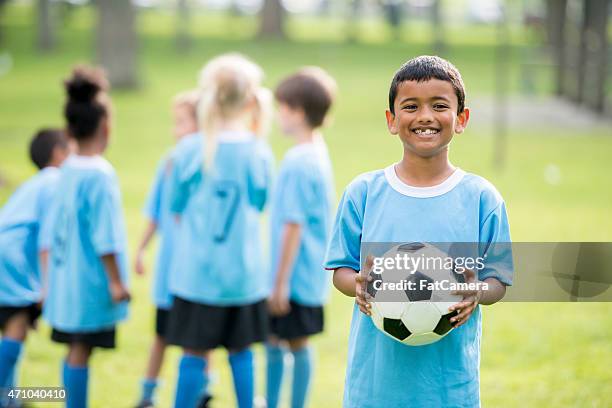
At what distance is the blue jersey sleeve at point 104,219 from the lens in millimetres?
4531

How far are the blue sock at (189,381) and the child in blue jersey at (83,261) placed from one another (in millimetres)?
447

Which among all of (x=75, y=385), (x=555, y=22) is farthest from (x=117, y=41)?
(x=75, y=385)

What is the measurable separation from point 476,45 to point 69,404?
3589 centimetres

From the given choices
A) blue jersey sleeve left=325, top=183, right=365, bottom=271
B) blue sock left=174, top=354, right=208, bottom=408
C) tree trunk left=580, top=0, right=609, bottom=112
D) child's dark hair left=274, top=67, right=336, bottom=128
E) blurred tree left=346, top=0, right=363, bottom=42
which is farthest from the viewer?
blurred tree left=346, top=0, right=363, bottom=42

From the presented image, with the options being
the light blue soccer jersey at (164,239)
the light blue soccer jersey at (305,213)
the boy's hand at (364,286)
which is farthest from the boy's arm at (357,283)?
the light blue soccer jersey at (164,239)

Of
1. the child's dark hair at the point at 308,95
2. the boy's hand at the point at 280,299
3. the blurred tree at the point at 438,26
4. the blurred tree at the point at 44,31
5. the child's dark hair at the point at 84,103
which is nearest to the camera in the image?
the child's dark hair at the point at 84,103

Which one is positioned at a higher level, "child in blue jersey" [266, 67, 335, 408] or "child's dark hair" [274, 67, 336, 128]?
"child's dark hair" [274, 67, 336, 128]

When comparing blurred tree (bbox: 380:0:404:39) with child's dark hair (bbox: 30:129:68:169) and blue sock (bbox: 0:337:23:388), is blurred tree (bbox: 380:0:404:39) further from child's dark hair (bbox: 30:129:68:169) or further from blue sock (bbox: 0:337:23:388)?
blue sock (bbox: 0:337:23:388)

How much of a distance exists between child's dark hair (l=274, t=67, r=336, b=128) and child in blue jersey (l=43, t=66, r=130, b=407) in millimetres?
1035

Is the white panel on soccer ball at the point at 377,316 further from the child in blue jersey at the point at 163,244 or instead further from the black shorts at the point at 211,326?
the child in blue jersey at the point at 163,244

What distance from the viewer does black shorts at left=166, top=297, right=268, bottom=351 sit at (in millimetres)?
4473

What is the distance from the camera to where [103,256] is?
4555mm

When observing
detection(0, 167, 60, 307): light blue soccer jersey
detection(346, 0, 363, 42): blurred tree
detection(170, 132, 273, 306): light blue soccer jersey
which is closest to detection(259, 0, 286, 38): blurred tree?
detection(346, 0, 363, 42): blurred tree

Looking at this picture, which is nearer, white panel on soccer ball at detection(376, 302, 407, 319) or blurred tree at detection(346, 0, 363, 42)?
white panel on soccer ball at detection(376, 302, 407, 319)
